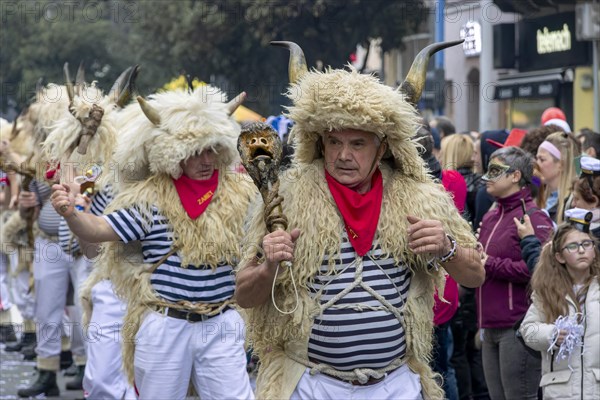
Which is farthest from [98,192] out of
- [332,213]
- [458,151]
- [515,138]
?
[332,213]

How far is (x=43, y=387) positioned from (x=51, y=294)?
31.3 inches

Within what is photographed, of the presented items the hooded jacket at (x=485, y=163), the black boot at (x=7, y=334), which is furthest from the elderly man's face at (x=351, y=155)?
the black boot at (x=7, y=334)

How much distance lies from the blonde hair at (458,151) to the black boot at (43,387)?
3922 mm

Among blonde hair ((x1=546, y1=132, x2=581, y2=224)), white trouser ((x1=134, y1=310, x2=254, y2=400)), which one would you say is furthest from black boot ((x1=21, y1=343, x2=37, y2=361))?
blonde hair ((x1=546, y1=132, x2=581, y2=224))

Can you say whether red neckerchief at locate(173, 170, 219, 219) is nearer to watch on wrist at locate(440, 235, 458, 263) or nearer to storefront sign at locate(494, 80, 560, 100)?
watch on wrist at locate(440, 235, 458, 263)

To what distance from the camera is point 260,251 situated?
473 cm

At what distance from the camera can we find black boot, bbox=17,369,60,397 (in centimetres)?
995

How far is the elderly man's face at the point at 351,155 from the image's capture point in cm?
478

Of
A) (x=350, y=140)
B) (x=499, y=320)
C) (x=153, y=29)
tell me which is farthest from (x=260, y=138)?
(x=153, y=29)

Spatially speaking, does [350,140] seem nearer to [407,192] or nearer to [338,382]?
[407,192]

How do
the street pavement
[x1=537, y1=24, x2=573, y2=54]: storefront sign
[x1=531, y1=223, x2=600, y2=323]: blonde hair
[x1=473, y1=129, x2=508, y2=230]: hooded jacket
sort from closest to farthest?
[x1=531, y1=223, x2=600, y2=323]: blonde hair
[x1=473, y1=129, x2=508, y2=230]: hooded jacket
the street pavement
[x1=537, y1=24, x2=573, y2=54]: storefront sign

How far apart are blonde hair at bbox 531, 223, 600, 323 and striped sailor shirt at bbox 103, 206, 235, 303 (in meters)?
1.78

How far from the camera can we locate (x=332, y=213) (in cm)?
477

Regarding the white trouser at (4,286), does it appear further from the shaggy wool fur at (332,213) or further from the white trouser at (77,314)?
the shaggy wool fur at (332,213)
